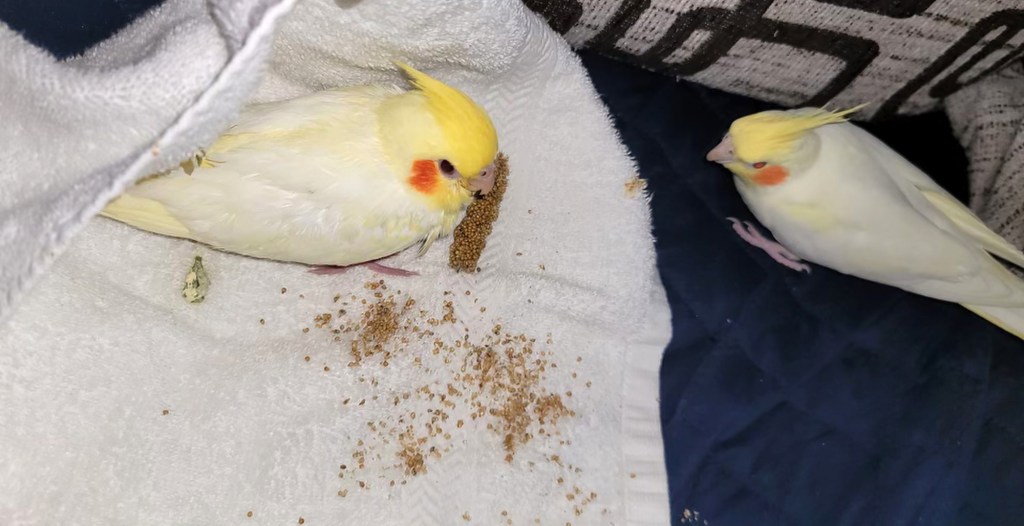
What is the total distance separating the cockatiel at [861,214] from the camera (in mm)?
1124

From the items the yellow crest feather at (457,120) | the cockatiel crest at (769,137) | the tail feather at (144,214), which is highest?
the cockatiel crest at (769,137)

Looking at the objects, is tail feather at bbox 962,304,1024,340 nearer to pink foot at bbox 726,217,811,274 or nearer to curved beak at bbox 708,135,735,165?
pink foot at bbox 726,217,811,274

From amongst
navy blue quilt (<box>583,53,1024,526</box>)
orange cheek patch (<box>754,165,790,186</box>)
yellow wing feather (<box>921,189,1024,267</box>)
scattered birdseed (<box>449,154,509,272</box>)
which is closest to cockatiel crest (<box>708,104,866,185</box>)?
orange cheek patch (<box>754,165,790,186</box>)

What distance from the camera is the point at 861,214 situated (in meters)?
1.13

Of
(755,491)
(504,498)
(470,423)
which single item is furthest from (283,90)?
(755,491)

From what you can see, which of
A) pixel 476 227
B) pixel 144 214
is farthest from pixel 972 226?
pixel 144 214

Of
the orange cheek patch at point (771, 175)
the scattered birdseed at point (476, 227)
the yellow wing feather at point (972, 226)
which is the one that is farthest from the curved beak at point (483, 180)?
the yellow wing feather at point (972, 226)

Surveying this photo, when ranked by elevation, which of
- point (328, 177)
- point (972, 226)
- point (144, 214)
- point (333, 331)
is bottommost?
point (333, 331)

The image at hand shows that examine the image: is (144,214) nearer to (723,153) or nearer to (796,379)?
(723,153)

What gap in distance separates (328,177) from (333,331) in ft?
0.87

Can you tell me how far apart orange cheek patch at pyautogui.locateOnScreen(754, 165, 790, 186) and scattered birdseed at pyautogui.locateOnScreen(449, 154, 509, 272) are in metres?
0.43

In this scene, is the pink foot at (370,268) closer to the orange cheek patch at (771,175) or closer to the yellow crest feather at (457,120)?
the yellow crest feather at (457,120)

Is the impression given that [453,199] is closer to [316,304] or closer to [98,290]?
[316,304]

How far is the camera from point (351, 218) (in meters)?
0.93
